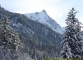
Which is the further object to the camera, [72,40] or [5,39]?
[5,39]

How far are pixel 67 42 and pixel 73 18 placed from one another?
3.40 m

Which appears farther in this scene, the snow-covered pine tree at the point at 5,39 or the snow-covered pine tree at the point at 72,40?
the snow-covered pine tree at the point at 5,39

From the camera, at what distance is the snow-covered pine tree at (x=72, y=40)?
26.9 metres

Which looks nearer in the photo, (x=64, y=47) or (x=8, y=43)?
(x=64, y=47)

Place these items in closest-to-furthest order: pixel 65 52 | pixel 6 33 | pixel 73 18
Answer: pixel 65 52
pixel 73 18
pixel 6 33

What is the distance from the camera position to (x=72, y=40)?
90.3ft

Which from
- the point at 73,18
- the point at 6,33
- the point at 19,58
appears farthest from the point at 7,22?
the point at 73,18

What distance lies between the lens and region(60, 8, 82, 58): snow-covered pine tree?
26906 millimetres

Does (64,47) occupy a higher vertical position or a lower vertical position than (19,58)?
higher

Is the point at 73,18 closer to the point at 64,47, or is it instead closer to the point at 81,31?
the point at 81,31

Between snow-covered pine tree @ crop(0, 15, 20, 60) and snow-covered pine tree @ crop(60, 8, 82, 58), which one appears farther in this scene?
snow-covered pine tree @ crop(0, 15, 20, 60)

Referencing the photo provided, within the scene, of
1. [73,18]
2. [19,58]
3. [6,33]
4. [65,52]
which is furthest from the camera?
[19,58]

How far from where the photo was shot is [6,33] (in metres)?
36.8

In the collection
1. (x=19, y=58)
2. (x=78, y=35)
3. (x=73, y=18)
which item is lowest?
(x=19, y=58)
